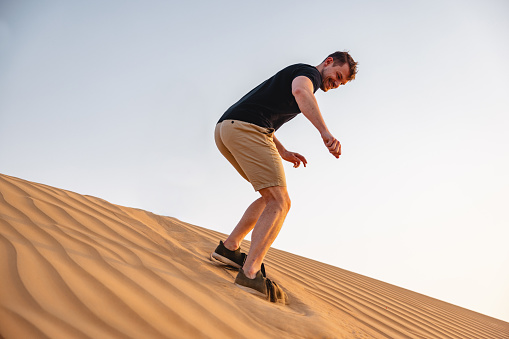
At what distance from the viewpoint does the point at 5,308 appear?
1.33 m

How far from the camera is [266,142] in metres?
2.52

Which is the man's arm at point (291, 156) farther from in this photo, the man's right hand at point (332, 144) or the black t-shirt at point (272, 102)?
the man's right hand at point (332, 144)

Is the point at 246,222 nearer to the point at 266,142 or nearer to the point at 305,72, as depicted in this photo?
the point at 266,142

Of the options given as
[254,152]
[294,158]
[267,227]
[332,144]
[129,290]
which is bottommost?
[129,290]

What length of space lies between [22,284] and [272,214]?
4.33ft

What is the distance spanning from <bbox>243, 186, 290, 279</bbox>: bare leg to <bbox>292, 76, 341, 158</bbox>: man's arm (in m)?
0.41

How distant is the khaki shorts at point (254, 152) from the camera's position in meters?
2.44

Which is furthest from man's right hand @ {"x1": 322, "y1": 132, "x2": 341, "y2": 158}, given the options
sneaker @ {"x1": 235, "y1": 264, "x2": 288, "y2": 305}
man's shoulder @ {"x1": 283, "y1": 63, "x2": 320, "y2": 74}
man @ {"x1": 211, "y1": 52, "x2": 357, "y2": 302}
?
sneaker @ {"x1": 235, "y1": 264, "x2": 288, "y2": 305}

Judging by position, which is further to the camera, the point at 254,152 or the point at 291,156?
the point at 291,156

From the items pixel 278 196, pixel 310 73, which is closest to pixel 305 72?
pixel 310 73

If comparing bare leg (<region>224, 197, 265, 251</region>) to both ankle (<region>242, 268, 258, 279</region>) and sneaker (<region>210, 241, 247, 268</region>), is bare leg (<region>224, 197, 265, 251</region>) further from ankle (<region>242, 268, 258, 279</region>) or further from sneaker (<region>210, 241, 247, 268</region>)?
ankle (<region>242, 268, 258, 279</region>)

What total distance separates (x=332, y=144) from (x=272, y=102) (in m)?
0.56

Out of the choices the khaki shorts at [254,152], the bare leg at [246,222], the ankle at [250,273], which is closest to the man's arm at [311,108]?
the khaki shorts at [254,152]

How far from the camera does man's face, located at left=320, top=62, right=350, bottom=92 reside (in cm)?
266
